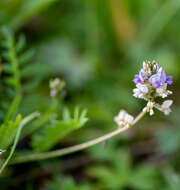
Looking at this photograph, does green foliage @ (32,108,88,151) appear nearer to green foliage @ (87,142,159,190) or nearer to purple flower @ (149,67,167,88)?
purple flower @ (149,67,167,88)

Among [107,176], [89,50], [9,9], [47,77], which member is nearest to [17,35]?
[9,9]

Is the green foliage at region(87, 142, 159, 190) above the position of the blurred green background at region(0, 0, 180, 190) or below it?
below

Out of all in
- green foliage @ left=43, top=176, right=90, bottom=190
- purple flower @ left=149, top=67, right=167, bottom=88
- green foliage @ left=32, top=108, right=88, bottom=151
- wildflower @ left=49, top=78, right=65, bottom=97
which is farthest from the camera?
green foliage @ left=43, top=176, right=90, bottom=190

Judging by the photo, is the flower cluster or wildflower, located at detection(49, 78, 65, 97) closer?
the flower cluster

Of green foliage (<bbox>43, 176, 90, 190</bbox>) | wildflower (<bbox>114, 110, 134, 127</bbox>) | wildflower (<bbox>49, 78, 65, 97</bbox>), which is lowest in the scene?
green foliage (<bbox>43, 176, 90, 190</bbox>)

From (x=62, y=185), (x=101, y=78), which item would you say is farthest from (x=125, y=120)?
(x=101, y=78)

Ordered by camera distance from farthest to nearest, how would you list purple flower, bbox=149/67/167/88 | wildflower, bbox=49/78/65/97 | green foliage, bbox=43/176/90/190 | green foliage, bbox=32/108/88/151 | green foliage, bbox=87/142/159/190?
1. green foliage, bbox=87/142/159/190
2. green foliage, bbox=43/176/90/190
3. wildflower, bbox=49/78/65/97
4. green foliage, bbox=32/108/88/151
5. purple flower, bbox=149/67/167/88

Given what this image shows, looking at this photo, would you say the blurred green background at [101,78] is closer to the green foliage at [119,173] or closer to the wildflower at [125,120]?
the green foliage at [119,173]

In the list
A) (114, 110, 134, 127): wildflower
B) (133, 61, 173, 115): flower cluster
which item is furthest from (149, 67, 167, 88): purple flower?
(114, 110, 134, 127): wildflower

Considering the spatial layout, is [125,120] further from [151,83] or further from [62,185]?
[62,185]
